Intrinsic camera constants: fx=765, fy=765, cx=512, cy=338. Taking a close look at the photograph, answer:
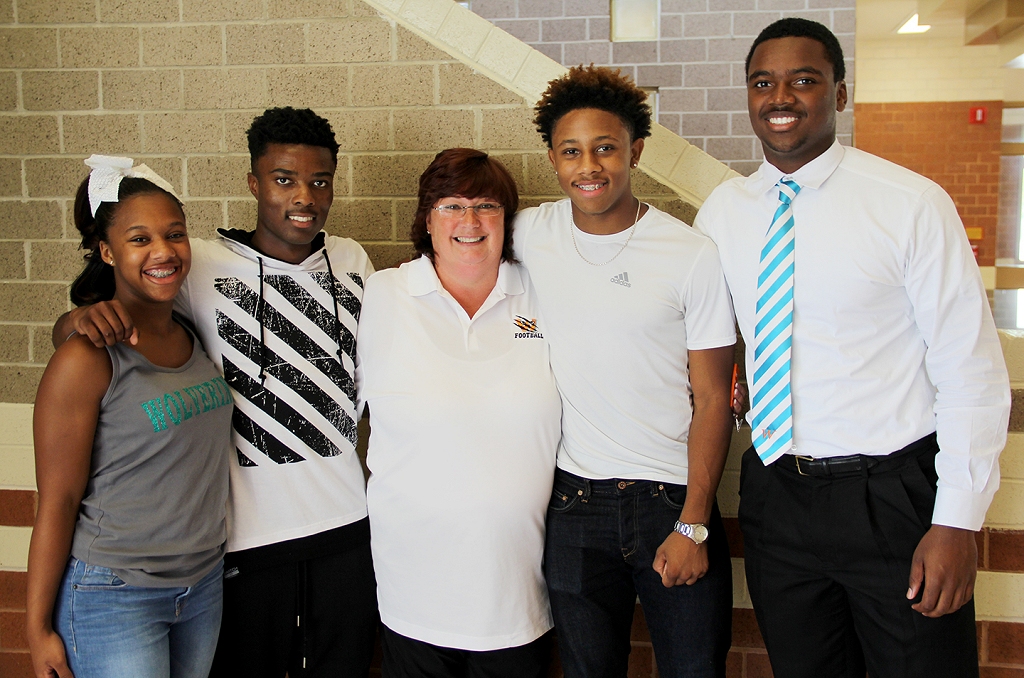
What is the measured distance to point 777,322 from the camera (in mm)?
1863

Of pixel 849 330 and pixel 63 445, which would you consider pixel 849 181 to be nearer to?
pixel 849 330

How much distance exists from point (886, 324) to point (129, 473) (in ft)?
5.91

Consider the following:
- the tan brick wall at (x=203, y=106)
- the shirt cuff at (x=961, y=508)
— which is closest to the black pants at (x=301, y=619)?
the tan brick wall at (x=203, y=106)

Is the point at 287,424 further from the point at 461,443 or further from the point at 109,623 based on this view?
the point at 109,623

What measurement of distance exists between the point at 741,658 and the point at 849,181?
5.42 feet

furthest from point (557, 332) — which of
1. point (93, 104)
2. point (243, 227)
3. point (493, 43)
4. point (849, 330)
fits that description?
point (93, 104)

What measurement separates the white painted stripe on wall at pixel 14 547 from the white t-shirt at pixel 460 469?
154cm

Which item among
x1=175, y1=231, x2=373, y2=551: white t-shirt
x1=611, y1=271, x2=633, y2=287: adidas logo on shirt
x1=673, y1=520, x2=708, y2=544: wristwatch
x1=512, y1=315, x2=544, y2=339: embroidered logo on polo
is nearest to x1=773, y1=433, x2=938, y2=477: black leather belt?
x1=673, y1=520, x2=708, y2=544: wristwatch

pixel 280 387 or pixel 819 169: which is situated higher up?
pixel 819 169

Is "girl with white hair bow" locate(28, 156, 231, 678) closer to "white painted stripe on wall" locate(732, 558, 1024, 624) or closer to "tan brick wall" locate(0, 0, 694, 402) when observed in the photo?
"tan brick wall" locate(0, 0, 694, 402)

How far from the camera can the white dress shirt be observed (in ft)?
5.59

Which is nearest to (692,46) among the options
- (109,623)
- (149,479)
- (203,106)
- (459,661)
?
(203,106)

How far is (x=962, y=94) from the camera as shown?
872cm

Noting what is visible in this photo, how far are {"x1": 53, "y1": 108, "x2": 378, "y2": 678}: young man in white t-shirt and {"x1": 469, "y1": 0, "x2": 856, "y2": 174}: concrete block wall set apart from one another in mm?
3959
